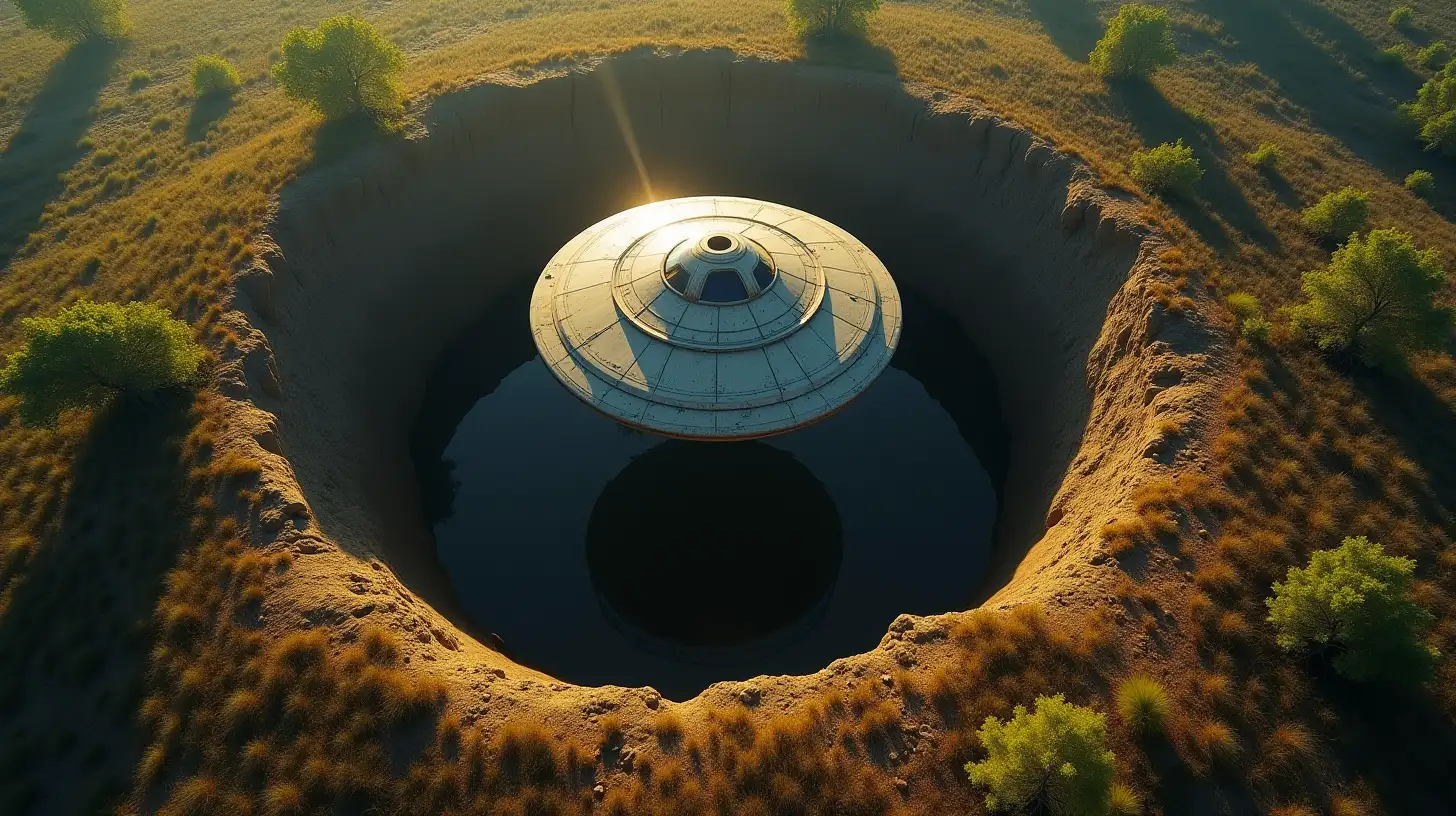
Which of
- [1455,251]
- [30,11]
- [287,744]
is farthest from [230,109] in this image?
[1455,251]

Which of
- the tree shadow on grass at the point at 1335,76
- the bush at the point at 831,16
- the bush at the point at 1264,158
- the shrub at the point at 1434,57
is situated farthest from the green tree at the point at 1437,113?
the bush at the point at 831,16

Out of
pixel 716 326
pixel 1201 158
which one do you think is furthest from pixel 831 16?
pixel 716 326

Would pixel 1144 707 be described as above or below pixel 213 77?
below

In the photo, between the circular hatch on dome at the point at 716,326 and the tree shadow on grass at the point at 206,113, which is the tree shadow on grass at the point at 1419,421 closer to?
the circular hatch on dome at the point at 716,326

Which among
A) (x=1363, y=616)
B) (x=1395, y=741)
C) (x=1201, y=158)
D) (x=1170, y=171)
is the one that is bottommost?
(x=1395, y=741)

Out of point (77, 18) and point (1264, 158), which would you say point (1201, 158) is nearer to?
point (1264, 158)

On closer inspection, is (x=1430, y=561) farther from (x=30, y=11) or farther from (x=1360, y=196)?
(x=30, y=11)

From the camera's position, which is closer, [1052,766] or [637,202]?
[1052,766]
